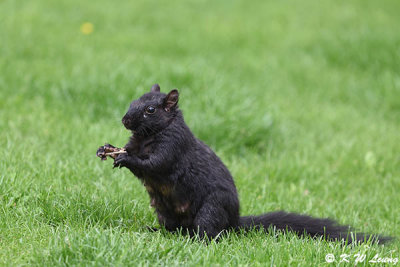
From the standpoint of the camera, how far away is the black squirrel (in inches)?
146

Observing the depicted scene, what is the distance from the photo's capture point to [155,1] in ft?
Result: 37.4

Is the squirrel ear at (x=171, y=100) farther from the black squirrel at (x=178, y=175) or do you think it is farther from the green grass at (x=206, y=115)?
the green grass at (x=206, y=115)

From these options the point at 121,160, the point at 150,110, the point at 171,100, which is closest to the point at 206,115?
the point at 171,100

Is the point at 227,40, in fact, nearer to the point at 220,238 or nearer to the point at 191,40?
the point at 191,40

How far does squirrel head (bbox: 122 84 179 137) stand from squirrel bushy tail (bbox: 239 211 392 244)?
966mm

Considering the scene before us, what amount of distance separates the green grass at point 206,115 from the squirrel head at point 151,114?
2.15 feet

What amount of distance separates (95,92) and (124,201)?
272cm

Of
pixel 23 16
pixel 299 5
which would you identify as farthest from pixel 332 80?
pixel 23 16

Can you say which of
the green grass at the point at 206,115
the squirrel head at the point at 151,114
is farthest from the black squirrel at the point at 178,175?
the green grass at the point at 206,115

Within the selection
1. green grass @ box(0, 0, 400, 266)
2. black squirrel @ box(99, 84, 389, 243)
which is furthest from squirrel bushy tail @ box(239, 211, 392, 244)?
green grass @ box(0, 0, 400, 266)

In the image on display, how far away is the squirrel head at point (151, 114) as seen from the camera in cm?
372

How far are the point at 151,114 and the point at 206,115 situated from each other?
8.58 ft

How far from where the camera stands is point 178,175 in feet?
12.3

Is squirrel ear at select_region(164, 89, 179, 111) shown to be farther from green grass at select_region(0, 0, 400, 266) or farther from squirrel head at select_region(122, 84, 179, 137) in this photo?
green grass at select_region(0, 0, 400, 266)
